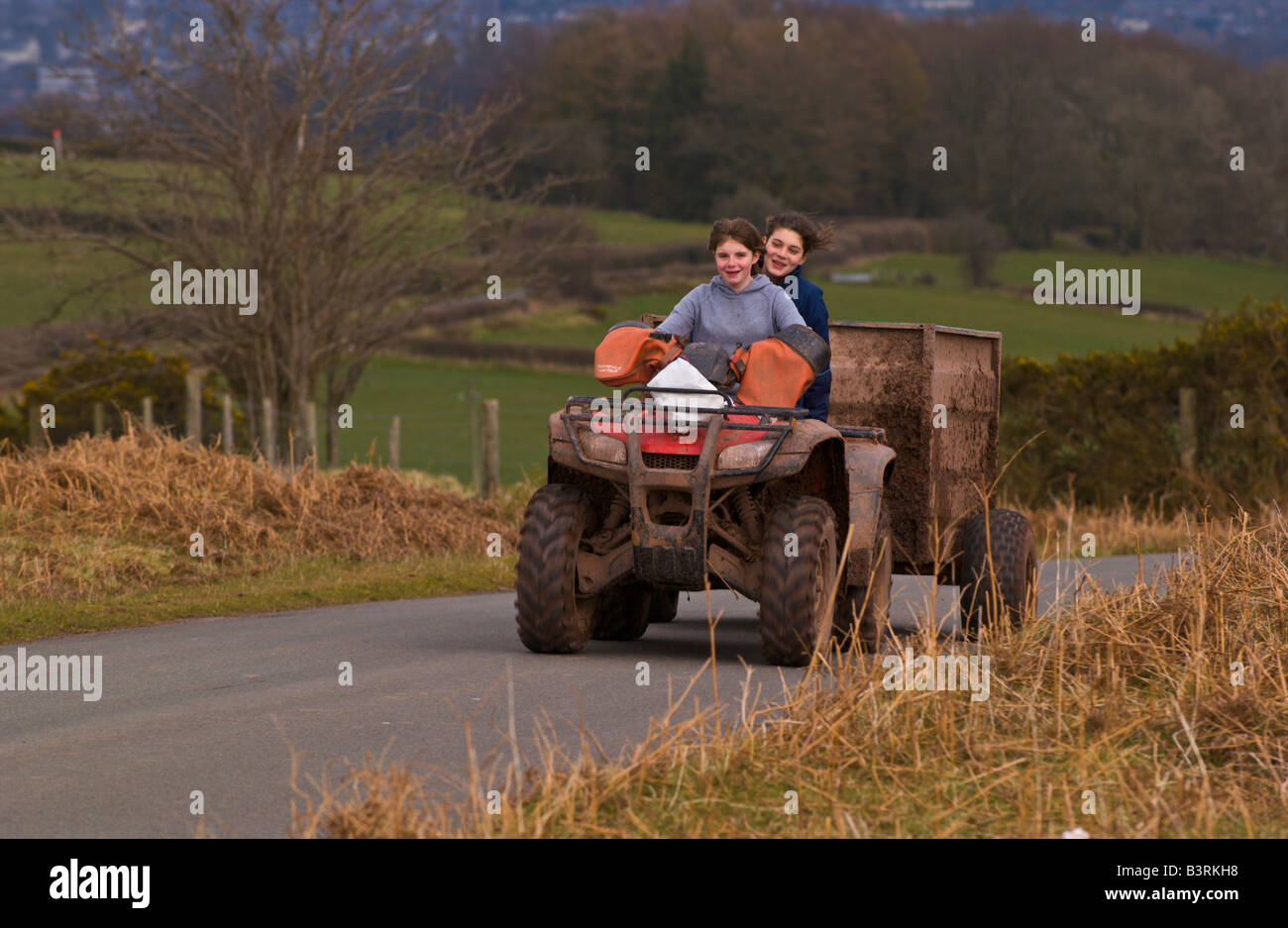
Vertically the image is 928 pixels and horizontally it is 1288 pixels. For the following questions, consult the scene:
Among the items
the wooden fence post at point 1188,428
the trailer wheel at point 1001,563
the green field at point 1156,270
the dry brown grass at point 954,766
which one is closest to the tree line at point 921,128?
the green field at point 1156,270

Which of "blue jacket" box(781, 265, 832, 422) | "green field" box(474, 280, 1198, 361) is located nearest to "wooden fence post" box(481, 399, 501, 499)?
"blue jacket" box(781, 265, 832, 422)

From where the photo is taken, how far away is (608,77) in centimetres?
7812

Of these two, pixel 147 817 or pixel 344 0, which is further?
pixel 344 0

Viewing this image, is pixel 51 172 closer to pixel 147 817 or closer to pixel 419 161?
pixel 419 161

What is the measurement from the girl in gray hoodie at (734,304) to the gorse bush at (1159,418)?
13.7m

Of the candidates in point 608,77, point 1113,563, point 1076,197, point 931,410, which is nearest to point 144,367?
point 1113,563

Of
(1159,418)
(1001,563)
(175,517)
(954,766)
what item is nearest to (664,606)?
(1001,563)

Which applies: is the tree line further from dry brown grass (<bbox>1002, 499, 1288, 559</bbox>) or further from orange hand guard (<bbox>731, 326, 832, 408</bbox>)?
orange hand guard (<bbox>731, 326, 832, 408</bbox>)

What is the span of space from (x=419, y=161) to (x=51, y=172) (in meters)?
6.51

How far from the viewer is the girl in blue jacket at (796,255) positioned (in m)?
10.2

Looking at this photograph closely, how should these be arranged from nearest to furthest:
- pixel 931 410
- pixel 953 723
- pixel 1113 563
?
pixel 953 723 < pixel 931 410 < pixel 1113 563

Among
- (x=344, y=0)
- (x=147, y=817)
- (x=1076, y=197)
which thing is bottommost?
(x=147, y=817)

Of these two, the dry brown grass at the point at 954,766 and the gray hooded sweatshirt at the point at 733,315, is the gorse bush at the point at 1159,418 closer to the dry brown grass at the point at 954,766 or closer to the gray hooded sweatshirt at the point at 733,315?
the gray hooded sweatshirt at the point at 733,315

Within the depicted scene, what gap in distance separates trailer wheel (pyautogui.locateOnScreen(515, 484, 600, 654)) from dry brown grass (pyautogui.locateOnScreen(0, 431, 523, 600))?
5577 millimetres
